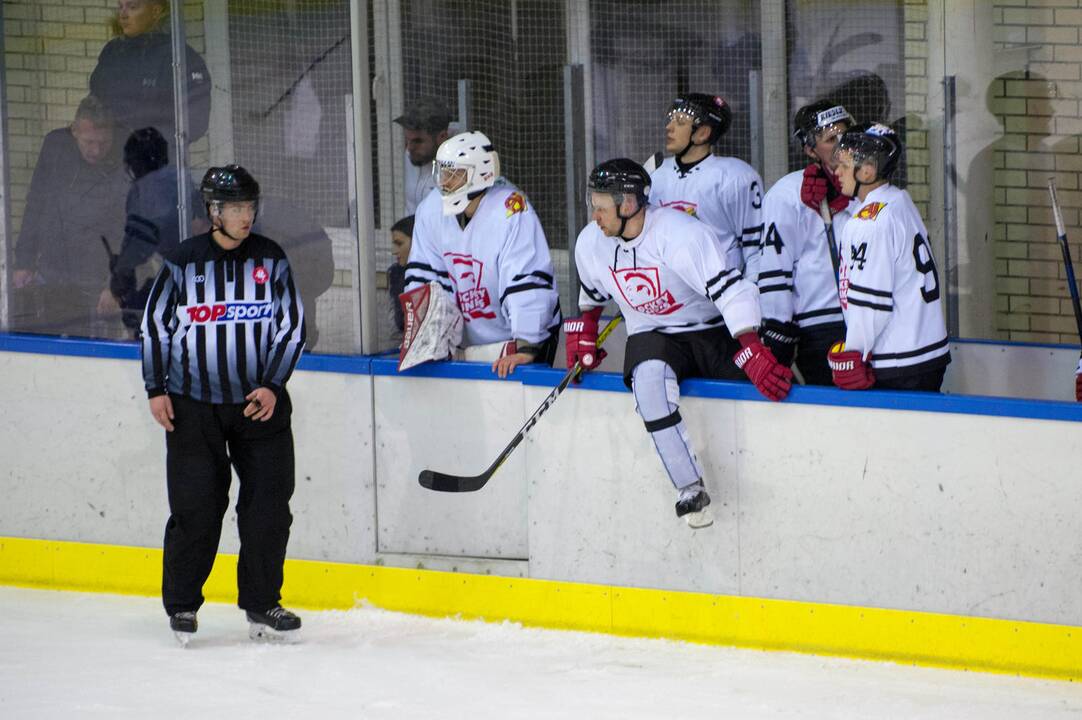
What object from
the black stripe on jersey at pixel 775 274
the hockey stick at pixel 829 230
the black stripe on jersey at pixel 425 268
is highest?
the hockey stick at pixel 829 230

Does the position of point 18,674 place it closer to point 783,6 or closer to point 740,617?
point 740,617

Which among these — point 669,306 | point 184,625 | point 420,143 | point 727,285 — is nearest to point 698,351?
point 669,306

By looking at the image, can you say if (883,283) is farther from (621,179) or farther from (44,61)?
(44,61)

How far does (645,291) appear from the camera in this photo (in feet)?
14.4

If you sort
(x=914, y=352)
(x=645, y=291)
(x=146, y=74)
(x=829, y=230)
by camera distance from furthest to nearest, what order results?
(x=146, y=74)
(x=829, y=230)
(x=645, y=291)
(x=914, y=352)

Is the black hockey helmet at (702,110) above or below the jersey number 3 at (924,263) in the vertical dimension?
above

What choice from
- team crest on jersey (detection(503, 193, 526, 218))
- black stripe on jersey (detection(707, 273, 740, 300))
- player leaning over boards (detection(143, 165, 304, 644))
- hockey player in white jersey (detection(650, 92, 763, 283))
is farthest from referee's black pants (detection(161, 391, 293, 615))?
hockey player in white jersey (detection(650, 92, 763, 283))

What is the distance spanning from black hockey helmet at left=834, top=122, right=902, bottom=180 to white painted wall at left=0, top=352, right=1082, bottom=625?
60 cm

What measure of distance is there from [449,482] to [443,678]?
1.85ft

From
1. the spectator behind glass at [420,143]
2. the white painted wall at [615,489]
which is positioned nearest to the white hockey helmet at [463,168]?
the spectator behind glass at [420,143]

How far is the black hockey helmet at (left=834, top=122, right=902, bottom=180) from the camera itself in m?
4.14

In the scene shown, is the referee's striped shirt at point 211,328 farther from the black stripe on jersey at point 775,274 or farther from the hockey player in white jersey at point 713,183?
the black stripe on jersey at point 775,274

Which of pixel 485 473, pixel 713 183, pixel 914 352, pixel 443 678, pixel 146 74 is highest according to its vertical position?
pixel 146 74

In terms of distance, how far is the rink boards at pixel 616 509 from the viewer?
4035mm
